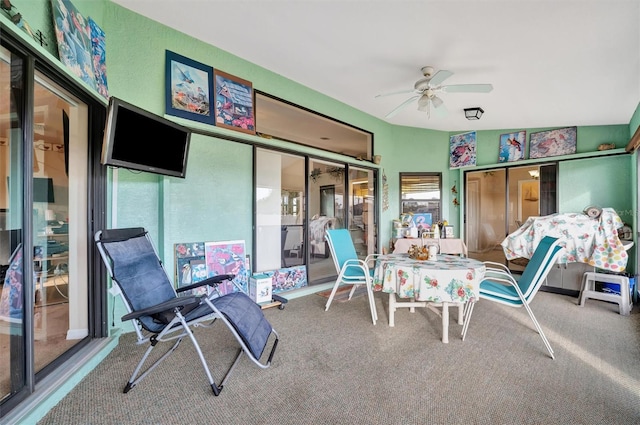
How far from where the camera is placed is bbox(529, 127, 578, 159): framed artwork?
476 centimetres

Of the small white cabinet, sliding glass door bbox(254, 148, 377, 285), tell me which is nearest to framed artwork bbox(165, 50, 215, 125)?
sliding glass door bbox(254, 148, 377, 285)

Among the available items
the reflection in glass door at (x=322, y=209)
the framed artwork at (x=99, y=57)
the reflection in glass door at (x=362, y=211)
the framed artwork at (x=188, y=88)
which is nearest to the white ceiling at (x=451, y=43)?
the framed artwork at (x=188, y=88)

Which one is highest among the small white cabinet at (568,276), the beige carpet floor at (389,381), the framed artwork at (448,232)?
the framed artwork at (448,232)

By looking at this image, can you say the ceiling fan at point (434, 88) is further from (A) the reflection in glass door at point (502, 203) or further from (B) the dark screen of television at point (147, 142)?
(A) the reflection in glass door at point (502, 203)

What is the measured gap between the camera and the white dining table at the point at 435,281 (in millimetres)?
2650

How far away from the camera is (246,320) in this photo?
2139 millimetres

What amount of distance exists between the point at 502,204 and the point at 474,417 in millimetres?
4918

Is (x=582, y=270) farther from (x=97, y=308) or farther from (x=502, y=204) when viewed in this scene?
(x=97, y=308)

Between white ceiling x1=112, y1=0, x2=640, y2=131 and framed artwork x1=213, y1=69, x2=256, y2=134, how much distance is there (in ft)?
0.58

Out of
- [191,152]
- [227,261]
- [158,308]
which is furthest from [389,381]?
[191,152]

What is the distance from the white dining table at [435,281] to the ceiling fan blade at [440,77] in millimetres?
1889

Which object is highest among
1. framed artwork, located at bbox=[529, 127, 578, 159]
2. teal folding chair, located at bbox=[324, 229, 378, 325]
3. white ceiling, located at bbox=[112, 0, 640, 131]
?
white ceiling, located at bbox=[112, 0, 640, 131]

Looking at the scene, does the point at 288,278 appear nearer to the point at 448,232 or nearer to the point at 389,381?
the point at 389,381

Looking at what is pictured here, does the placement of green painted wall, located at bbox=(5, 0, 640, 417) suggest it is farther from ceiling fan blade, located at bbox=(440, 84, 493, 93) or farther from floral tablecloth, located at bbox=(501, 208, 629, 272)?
ceiling fan blade, located at bbox=(440, 84, 493, 93)
